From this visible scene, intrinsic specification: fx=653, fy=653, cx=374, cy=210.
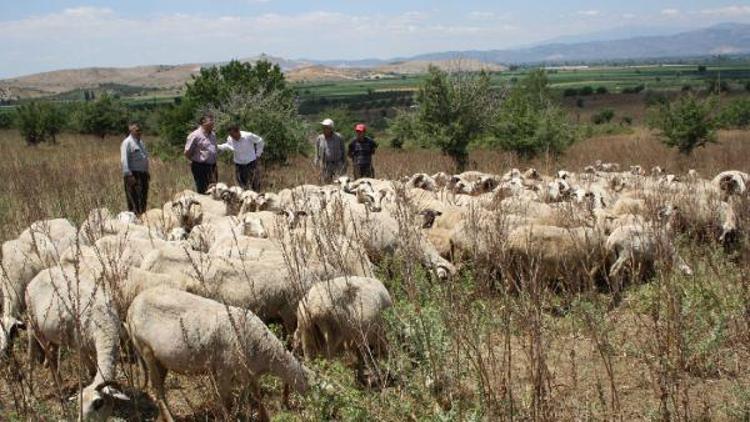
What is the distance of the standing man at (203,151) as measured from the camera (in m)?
12.7

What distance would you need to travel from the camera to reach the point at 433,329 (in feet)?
17.7

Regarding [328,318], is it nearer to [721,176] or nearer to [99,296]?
[99,296]

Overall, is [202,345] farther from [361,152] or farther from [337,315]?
[361,152]

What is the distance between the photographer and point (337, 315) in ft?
19.5

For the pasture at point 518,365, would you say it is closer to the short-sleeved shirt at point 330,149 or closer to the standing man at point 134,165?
the standing man at point 134,165

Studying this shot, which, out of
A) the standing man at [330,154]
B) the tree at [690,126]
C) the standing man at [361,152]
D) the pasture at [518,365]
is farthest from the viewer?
the tree at [690,126]

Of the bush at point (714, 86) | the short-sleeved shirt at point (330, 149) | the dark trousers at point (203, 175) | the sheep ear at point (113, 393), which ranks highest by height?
the bush at point (714, 86)

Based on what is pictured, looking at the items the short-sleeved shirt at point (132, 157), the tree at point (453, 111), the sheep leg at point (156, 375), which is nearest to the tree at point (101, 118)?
the tree at point (453, 111)

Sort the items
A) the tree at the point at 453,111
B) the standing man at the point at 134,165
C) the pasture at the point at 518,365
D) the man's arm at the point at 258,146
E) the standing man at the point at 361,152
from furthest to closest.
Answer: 1. the tree at the point at 453,111
2. the standing man at the point at 361,152
3. the man's arm at the point at 258,146
4. the standing man at the point at 134,165
5. the pasture at the point at 518,365

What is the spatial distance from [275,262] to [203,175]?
21.7 feet

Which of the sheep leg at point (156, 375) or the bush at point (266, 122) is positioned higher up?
the bush at point (266, 122)

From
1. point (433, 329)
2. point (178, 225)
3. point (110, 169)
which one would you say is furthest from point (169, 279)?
point (110, 169)

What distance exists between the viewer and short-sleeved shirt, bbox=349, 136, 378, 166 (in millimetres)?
14484

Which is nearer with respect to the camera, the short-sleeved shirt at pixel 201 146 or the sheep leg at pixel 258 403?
the sheep leg at pixel 258 403
